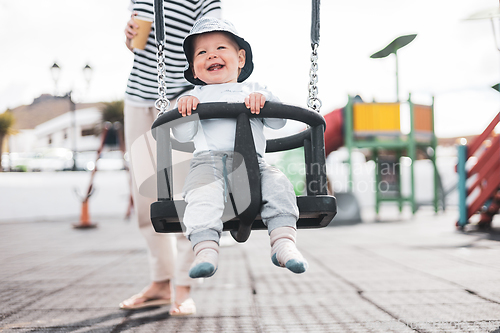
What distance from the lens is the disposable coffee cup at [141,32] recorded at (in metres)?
1.67

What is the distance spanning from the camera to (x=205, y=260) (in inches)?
41.8

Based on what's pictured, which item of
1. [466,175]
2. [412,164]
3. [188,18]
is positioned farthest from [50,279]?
[412,164]

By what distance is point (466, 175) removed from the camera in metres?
5.56

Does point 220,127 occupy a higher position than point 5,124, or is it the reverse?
point 5,124

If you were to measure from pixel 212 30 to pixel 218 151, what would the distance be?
363 mm

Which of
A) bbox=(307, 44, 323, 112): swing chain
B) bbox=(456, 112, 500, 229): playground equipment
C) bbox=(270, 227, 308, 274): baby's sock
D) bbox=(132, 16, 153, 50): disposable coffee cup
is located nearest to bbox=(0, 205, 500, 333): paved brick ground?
bbox=(270, 227, 308, 274): baby's sock

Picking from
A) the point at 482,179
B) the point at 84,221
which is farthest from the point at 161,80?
the point at 84,221

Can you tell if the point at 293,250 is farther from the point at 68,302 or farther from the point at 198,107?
the point at 68,302

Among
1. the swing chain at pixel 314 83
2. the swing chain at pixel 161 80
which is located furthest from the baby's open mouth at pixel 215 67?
the swing chain at pixel 314 83

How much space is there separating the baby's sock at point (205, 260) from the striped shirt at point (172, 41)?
0.87m

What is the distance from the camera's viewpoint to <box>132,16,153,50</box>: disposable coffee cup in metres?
1.67

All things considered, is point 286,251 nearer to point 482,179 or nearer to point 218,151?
point 218,151

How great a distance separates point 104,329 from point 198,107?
41.1 inches

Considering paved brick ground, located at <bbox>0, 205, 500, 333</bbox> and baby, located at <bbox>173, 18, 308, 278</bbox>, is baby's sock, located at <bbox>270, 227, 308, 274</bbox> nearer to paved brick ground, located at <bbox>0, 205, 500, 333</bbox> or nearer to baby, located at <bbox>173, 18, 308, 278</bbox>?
baby, located at <bbox>173, 18, 308, 278</bbox>
